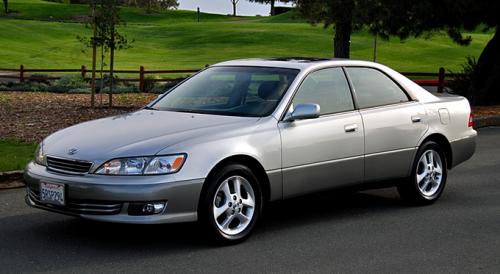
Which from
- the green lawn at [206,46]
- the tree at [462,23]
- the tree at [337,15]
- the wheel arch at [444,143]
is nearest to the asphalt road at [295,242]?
the wheel arch at [444,143]

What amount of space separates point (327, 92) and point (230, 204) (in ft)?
5.29

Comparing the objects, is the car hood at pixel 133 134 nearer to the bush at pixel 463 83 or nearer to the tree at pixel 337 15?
the tree at pixel 337 15

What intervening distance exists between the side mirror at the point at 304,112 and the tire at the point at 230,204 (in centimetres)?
66

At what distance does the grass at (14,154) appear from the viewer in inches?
385

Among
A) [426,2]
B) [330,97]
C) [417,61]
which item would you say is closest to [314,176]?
[330,97]

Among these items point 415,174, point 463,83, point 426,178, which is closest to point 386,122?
point 415,174

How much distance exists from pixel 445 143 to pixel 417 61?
47.2m

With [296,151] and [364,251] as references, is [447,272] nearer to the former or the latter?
[364,251]

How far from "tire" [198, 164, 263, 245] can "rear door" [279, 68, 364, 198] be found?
0.38 meters

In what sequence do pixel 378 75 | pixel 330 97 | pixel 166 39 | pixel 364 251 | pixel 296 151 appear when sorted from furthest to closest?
1. pixel 166 39
2. pixel 378 75
3. pixel 330 97
4. pixel 296 151
5. pixel 364 251

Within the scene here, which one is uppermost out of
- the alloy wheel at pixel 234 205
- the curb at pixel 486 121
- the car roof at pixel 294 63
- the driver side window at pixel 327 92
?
the car roof at pixel 294 63

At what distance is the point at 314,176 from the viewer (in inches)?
279

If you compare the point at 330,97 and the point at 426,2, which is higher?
the point at 426,2

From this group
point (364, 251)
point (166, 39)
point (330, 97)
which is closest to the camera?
point (364, 251)
